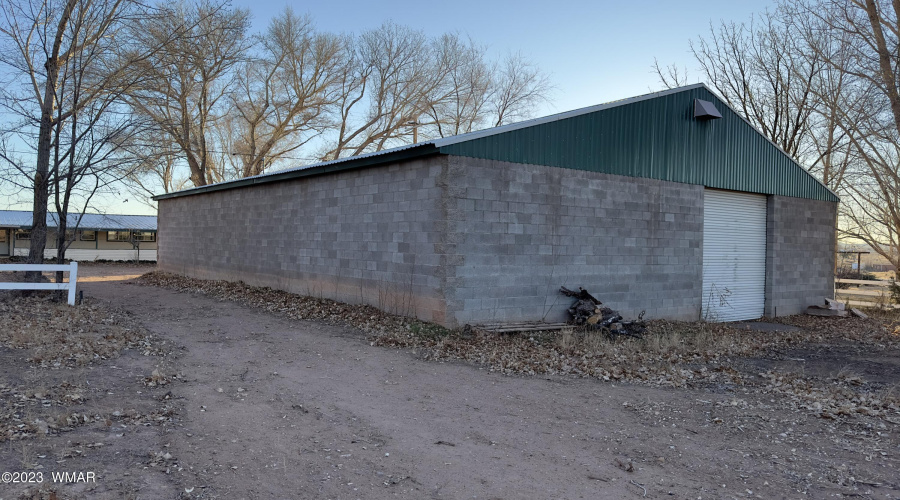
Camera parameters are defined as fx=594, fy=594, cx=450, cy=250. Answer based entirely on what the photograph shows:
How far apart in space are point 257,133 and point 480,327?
30502mm

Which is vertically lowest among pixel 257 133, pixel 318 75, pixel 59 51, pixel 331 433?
pixel 331 433

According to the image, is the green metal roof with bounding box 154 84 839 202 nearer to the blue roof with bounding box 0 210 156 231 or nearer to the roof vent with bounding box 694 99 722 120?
the roof vent with bounding box 694 99 722 120

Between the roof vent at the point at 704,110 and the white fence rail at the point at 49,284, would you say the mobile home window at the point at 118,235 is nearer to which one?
the white fence rail at the point at 49,284

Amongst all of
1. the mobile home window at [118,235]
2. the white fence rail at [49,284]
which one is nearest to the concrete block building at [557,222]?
the white fence rail at [49,284]

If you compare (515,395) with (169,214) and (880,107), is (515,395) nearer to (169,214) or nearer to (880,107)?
(880,107)

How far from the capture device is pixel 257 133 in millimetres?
37156

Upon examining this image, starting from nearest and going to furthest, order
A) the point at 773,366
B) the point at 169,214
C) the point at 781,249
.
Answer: the point at 773,366, the point at 781,249, the point at 169,214

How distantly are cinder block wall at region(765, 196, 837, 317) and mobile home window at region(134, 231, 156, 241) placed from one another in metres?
37.7

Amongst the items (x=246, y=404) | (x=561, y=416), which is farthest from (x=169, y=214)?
(x=561, y=416)

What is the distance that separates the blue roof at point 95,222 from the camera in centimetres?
3603

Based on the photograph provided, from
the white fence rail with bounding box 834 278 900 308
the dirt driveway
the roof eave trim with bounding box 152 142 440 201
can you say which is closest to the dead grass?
the dirt driveway

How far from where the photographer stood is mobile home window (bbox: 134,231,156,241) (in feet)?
131

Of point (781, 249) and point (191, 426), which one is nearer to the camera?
point (191, 426)

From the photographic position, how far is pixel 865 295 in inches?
948
